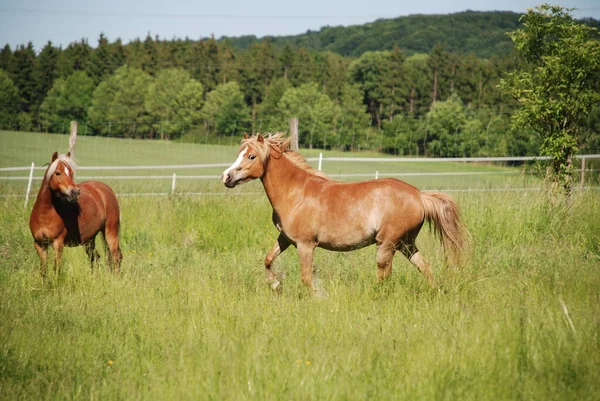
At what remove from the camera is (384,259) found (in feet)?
21.1

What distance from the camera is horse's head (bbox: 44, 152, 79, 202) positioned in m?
7.14

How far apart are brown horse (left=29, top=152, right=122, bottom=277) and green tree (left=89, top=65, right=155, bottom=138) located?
5203 centimetres

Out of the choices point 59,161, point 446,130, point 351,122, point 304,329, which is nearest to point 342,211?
point 304,329

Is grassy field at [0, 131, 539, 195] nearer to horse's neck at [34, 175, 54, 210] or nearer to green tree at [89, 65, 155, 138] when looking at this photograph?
green tree at [89, 65, 155, 138]

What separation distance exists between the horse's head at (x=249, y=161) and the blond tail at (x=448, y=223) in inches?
72.0

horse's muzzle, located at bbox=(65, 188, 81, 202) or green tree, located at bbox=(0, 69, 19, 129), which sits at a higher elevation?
green tree, located at bbox=(0, 69, 19, 129)

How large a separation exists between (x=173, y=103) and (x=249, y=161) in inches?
2193

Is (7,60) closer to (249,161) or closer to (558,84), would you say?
(558,84)

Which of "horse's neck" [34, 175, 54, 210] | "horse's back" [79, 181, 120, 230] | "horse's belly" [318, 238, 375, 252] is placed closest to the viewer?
"horse's belly" [318, 238, 375, 252]

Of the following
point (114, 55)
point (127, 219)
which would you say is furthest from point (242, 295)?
point (114, 55)

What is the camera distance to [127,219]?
37.8 feet

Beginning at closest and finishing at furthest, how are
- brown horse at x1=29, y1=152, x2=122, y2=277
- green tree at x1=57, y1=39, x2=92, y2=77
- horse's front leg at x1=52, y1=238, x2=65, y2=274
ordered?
1. horse's front leg at x1=52, y1=238, x2=65, y2=274
2. brown horse at x1=29, y1=152, x2=122, y2=277
3. green tree at x1=57, y1=39, x2=92, y2=77

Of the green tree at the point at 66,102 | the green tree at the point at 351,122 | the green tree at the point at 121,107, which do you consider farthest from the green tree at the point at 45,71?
the green tree at the point at 351,122

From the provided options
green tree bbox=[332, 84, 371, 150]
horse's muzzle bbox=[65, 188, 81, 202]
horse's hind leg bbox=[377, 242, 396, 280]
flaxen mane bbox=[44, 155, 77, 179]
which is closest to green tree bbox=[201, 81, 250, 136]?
green tree bbox=[332, 84, 371, 150]
